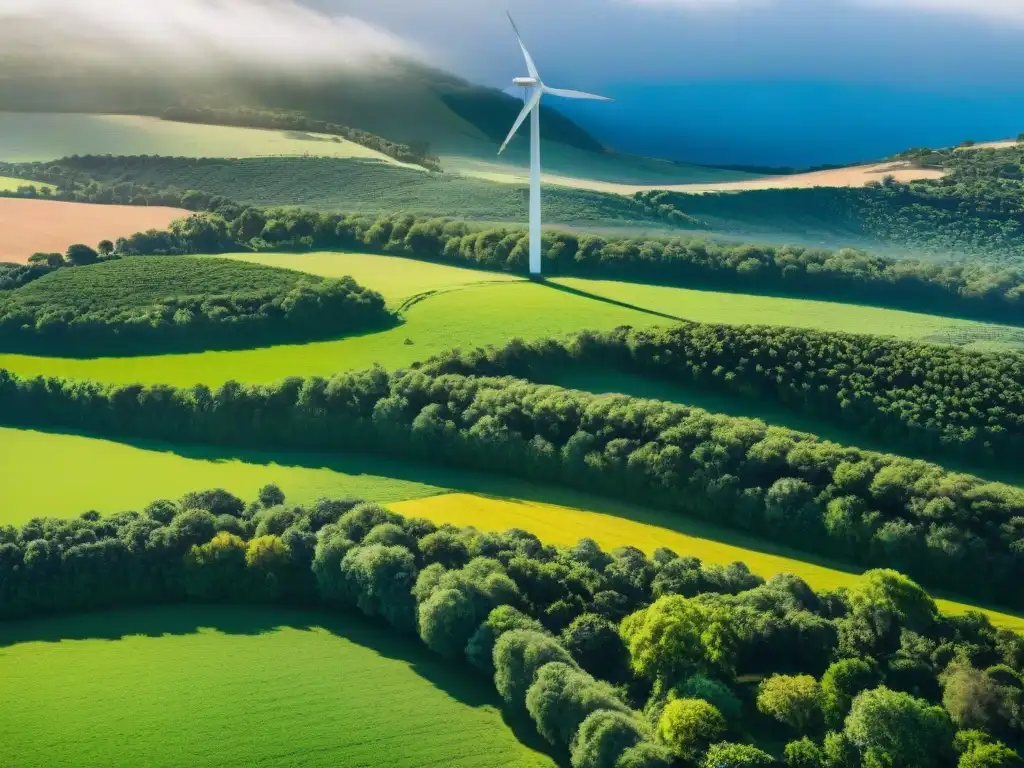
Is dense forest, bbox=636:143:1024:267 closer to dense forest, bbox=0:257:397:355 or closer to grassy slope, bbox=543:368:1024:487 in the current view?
dense forest, bbox=0:257:397:355

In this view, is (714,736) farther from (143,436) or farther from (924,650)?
(143,436)

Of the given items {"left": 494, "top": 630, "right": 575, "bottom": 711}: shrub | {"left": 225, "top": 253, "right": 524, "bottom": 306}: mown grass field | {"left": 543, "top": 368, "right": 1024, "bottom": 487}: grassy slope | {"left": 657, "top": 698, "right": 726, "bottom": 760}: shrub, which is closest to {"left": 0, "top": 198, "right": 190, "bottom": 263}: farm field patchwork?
{"left": 225, "top": 253, "right": 524, "bottom": 306}: mown grass field

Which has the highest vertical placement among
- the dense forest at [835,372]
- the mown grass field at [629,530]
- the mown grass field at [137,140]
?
the mown grass field at [137,140]

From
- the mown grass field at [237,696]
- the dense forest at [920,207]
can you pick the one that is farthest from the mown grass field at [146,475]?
the dense forest at [920,207]

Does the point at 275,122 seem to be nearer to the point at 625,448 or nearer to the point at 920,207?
the point at 920,207

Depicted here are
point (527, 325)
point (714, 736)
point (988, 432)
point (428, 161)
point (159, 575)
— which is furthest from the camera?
point (428, 161)

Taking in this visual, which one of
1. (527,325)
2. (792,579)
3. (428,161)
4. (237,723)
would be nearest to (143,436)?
(527,325)

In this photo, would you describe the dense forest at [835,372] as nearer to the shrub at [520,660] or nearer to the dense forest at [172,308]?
the dense forest at [172,308]
